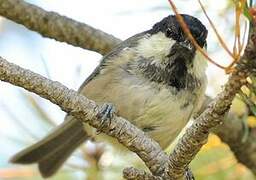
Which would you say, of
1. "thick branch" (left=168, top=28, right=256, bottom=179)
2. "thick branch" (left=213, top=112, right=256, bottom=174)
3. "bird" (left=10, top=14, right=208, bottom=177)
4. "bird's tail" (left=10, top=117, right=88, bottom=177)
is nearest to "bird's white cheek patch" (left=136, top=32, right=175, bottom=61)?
"bird" (left=10, top=14, right=208, bottom=177)

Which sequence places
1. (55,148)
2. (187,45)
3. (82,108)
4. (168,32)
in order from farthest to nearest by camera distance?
(55,148) → (168,32) → (187,45) → (82,108)

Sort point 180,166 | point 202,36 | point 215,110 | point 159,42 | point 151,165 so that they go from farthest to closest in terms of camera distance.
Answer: point 159,42
point 202,36
point 151,165
point 180,166
point 215,110

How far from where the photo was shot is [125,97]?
2.01 meters

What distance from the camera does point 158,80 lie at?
1964 mm

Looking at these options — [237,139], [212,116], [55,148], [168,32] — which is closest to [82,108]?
[212,116]

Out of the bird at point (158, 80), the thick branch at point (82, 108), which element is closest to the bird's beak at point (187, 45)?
the bird at point (158, 80)

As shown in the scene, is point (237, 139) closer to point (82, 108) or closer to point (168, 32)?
point (168, 32)

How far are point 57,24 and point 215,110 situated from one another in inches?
42.8

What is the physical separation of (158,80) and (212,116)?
2.95 feet

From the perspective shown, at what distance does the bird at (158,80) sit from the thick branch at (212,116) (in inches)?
27.8

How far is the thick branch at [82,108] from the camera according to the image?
4.00ft

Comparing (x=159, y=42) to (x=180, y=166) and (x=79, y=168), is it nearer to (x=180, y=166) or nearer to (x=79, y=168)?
(x=79, y=168)

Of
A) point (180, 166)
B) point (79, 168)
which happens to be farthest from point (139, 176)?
point (79, 168)

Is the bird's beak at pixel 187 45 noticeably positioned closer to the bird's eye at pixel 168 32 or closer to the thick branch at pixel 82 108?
the bird's eye at pixel 168 32
